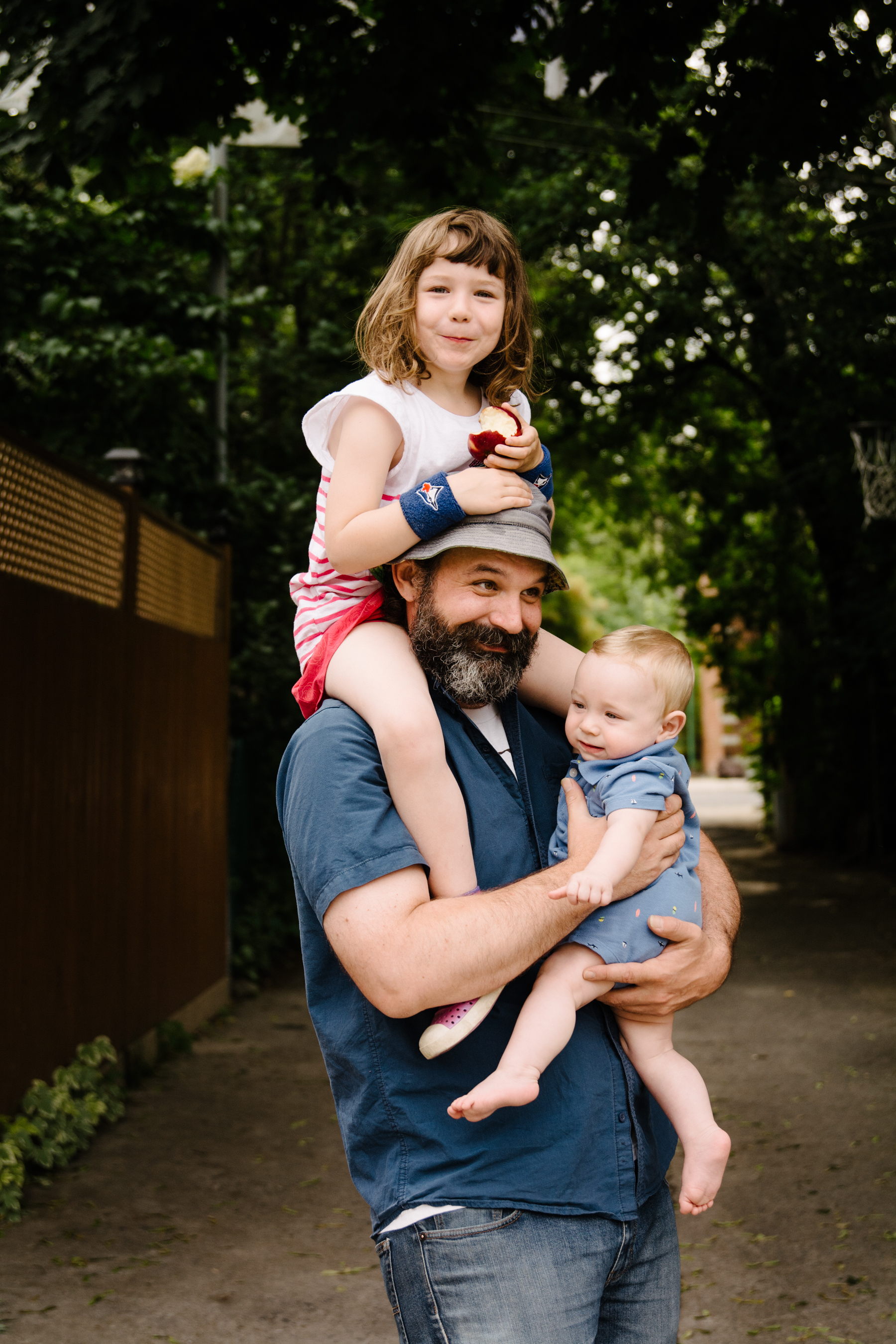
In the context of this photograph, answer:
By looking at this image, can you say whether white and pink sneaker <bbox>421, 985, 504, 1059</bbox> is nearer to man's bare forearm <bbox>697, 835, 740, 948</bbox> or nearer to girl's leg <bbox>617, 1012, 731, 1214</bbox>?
girl's leg <bbox>617, 1012, 731, 1214</bbox>

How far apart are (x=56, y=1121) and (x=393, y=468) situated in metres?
3.95

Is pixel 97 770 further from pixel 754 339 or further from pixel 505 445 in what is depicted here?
pixel 754 339

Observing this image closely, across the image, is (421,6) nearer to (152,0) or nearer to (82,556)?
(152,0)

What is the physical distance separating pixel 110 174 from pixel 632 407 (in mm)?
9424

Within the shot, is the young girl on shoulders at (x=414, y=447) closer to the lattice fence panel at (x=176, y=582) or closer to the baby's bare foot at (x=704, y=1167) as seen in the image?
the baby's bare foot at (x=704, y=1167)

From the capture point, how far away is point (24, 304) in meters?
7.66

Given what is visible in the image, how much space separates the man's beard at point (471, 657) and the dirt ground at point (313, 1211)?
2.91m

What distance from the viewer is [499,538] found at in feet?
6.07

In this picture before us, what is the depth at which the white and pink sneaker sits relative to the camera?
1.66 meters

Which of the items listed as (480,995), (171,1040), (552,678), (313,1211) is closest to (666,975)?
(480,995)

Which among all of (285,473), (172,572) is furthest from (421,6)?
(285,473)

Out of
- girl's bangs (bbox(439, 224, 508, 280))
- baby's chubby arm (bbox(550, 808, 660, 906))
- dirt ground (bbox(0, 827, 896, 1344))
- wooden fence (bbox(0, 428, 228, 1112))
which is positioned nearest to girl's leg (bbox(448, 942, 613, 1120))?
baby's chubby arm (bbox(550, 808, 660, 906))

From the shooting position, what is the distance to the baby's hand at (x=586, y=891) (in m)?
1.72

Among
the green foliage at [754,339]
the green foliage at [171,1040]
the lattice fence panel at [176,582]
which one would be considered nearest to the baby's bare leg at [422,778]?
the green foliage at [754,339]
